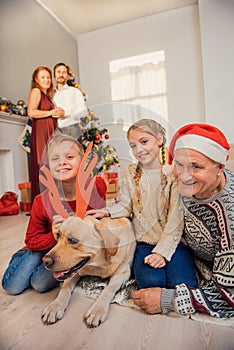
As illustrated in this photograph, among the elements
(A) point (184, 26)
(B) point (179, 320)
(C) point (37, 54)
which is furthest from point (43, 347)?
(A) point (184, 26)

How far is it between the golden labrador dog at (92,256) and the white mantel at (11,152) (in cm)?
138

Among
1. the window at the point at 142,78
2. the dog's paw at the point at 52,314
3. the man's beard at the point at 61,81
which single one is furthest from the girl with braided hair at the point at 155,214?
the window at the point at 142,78

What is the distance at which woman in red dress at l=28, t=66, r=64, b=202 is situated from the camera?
1204 mm

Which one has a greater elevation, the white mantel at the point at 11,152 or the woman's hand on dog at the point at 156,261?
the white mantel at the point at 11,152

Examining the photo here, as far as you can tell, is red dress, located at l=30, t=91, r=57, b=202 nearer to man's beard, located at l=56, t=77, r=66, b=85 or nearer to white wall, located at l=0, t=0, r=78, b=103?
man's beard, located at l=56, t=77, r=66, b=85

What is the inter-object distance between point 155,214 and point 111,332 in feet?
0.67

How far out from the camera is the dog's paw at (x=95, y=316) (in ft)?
1.33

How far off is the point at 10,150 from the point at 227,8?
1.42m

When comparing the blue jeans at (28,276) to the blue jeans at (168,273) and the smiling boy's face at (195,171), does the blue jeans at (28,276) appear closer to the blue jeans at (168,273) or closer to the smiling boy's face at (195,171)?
the blue jeans at (168,273)

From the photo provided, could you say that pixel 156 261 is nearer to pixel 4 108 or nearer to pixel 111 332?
pixel 111 332

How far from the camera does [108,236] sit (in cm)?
44

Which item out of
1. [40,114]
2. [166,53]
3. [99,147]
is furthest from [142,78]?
[99,147]

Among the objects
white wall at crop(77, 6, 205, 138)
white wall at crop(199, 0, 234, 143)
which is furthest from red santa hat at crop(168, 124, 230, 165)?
white wall at crop(77, 6, 205, 138)

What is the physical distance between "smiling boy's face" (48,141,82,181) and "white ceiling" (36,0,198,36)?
0.96m
